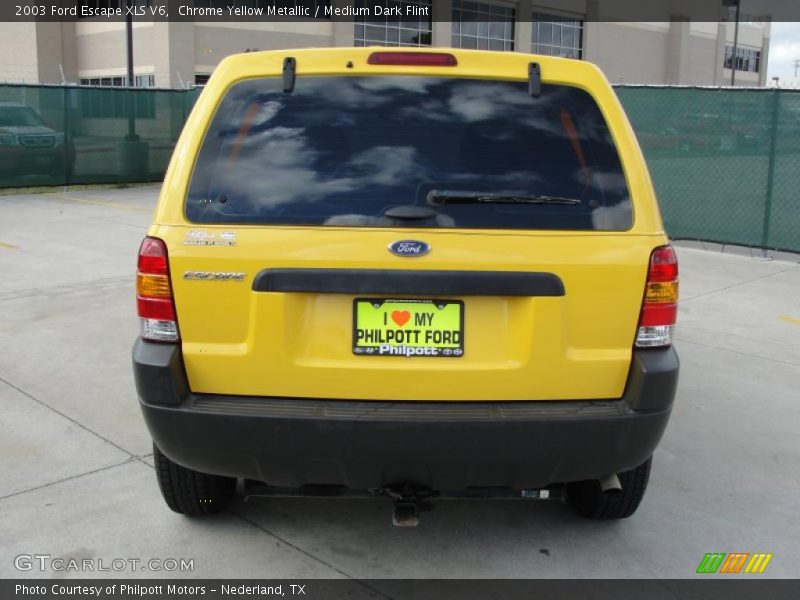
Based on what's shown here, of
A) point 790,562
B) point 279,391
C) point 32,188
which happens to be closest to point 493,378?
point 279,391

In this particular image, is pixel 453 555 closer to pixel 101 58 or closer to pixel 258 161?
pixel 258 161

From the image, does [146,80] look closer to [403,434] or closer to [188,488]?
[188,488]

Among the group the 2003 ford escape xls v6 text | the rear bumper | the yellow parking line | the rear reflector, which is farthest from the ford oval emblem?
the yellow parking line

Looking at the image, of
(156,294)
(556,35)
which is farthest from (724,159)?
(556,35)

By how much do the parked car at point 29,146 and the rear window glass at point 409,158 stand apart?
1521 cm

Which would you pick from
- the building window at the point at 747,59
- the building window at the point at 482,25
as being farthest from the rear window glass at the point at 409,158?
the building window at the point at 747,59

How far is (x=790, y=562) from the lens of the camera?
3562 mm

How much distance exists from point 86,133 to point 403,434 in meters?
16.9

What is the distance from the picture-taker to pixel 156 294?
10.0 feet

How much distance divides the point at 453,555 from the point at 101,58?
43.8 metres

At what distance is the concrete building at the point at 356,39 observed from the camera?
126ft

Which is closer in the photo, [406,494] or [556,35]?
[406,494]

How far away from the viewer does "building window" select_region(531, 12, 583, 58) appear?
51.3 metres

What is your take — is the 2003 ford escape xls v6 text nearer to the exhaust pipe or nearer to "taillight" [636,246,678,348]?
"taillight" [636,246,678,348]
